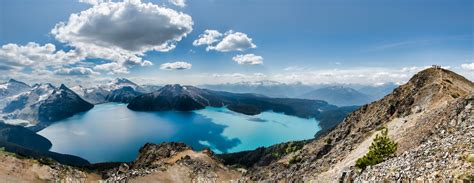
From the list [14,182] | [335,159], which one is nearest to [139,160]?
[14,182]

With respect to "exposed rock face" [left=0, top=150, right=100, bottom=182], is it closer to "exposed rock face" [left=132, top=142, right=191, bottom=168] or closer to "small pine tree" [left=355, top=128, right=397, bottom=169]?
"exposed rock face" [left=132, top=142, right=191, bottom=168]

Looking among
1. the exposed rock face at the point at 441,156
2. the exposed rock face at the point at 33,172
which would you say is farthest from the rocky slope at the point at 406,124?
the exposed rock face at the point at 33,172

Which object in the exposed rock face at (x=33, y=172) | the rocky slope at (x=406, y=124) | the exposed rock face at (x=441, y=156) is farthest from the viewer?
the exposed rock face at (x=33, y=172)

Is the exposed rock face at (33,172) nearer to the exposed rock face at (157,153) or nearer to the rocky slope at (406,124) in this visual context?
the exposed rock face at (157,153)

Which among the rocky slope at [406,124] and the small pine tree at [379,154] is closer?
the rocky slope at [406,124]

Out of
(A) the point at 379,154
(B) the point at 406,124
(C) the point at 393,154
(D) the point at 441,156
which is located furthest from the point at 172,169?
(D) the point at 441,156

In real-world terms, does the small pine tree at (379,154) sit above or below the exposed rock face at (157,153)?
above

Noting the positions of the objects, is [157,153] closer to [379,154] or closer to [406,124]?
[406,124]

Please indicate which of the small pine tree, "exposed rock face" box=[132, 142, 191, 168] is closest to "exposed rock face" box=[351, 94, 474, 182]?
the small pine tree
